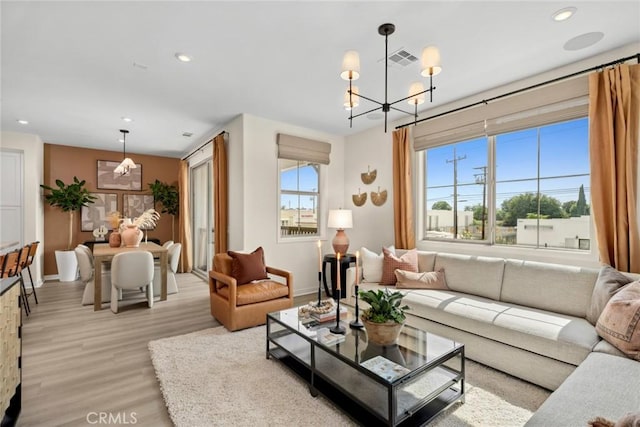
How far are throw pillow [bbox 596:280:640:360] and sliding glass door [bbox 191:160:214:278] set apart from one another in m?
5.48

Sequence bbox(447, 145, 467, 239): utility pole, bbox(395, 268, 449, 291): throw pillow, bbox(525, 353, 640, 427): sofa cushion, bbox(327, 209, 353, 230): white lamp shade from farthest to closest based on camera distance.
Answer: bbox(327, 209, 353, 230): white lamp shade, bbox(447, 145, 467, 239): utility pole, bbox(395, 268, 449, 291): throw pillow, bbox(525, 353, 640, 427): sofa cushion

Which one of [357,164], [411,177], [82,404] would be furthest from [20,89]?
[411,177]

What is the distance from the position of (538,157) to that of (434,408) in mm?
2853

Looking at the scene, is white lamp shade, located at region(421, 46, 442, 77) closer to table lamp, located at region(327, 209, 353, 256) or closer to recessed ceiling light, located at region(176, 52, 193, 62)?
recessed ceiling light, located at region(176, 52, 193, 62)

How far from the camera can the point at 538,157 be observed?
3264 mm

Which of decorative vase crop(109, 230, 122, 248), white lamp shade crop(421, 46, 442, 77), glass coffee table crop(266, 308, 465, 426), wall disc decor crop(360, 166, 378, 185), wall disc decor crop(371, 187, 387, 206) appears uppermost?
white lamp shade crop(421, 46, 442, 77)

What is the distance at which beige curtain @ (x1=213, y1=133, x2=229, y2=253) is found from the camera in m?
4.69

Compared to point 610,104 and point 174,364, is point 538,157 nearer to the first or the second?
point 610,104

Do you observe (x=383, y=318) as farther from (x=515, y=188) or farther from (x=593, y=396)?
(x=515, y=188)

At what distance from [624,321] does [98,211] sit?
8.08 m

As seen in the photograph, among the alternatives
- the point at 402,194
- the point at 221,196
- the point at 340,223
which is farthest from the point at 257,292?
the point at 402,194

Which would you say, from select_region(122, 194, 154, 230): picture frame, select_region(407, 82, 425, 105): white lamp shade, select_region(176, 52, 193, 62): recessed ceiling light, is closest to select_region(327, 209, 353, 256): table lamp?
select_region(407, 82, 425, 105): white lamp shade

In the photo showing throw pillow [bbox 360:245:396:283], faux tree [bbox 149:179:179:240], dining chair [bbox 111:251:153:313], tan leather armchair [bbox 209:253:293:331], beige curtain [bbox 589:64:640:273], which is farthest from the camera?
faux tree [bbox 149:179:179:240]

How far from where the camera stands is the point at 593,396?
143cm
